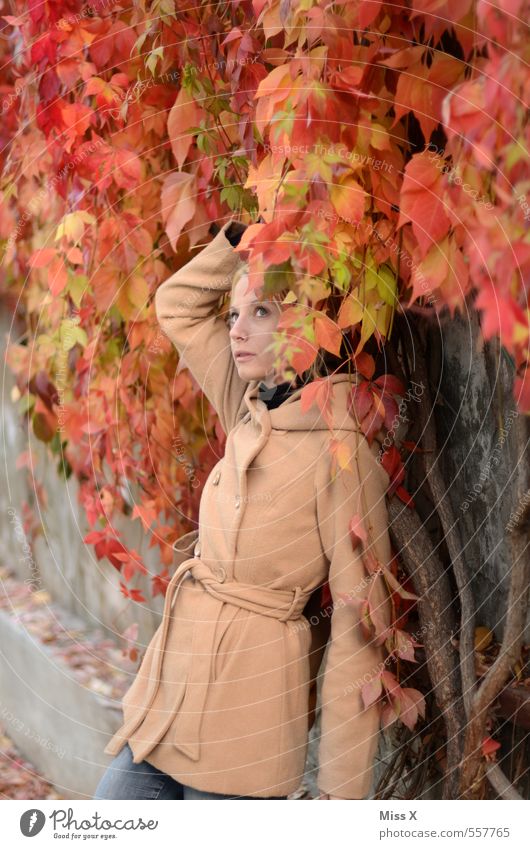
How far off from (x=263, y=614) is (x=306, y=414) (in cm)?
28

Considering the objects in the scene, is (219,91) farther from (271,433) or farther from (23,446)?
(23,446)

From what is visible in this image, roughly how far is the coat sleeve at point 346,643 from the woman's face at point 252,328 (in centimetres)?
15

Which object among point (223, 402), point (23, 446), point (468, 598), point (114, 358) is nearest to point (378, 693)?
point (468, 598)

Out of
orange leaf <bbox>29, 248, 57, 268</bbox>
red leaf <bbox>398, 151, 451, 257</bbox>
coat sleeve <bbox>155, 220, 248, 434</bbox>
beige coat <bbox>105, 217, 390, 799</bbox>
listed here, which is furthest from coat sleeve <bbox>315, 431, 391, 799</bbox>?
orange leaf <bbox>29, 248, 57, 268</bbox>

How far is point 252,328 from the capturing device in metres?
1.37

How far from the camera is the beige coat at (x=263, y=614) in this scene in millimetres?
1355

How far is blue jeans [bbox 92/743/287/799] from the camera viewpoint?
1424 mm

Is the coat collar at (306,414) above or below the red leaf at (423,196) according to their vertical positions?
below
